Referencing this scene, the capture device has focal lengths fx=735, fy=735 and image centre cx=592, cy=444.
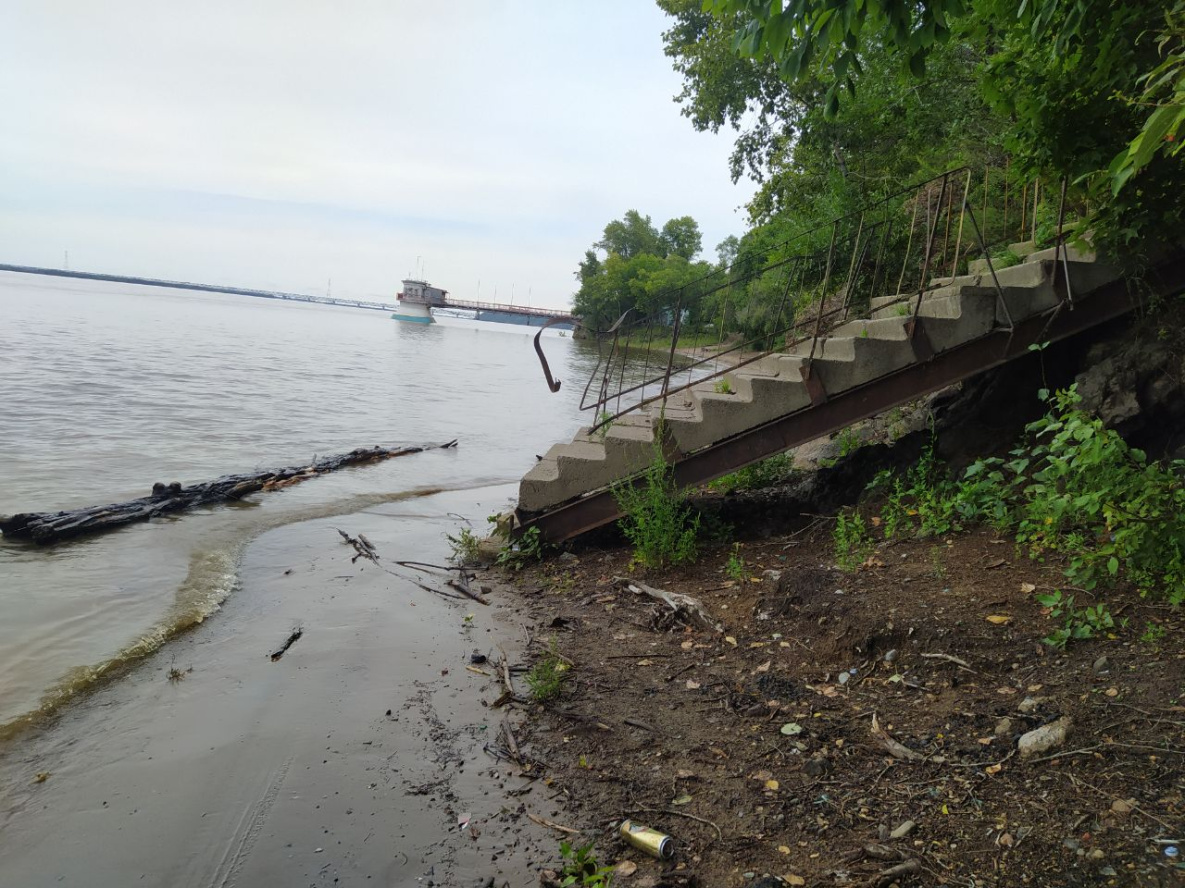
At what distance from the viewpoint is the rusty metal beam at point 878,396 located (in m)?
6.26

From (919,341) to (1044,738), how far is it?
13.3 feet

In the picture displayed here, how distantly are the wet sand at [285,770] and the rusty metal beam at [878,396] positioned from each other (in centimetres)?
163

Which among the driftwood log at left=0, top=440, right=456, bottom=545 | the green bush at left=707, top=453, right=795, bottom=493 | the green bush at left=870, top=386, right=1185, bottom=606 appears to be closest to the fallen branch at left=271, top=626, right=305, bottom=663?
the driftwood log at left=0, top=440, right=456, bottom=545

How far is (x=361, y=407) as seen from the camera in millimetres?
21953

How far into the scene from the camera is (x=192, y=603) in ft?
21.6

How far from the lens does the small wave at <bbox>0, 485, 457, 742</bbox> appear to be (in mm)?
4740

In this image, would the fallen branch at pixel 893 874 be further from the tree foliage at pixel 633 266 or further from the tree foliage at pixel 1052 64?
the tree foliage at pixel 633 266

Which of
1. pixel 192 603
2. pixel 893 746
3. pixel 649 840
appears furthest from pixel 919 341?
pixel 192 603

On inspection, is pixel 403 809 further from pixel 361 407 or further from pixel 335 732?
pixel 361 407

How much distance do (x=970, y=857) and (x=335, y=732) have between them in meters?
3.25

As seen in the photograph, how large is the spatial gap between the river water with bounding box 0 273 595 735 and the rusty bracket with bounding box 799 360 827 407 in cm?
486

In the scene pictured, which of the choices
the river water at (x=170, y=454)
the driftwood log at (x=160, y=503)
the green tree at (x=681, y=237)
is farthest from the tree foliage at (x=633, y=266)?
the driftwood log at (x=160, y=503)

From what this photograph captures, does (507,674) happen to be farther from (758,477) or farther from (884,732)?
(758,477)

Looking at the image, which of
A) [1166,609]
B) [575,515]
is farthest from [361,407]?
[1166,609]
